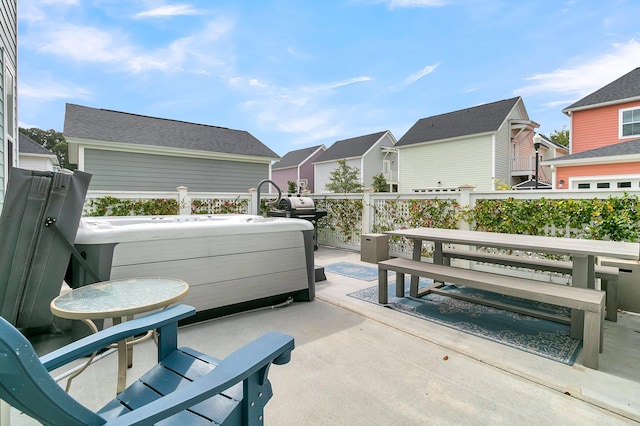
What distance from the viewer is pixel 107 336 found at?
1.17 m

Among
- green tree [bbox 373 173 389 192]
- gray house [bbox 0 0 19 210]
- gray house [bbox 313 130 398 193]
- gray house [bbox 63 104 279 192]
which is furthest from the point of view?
gray house [bbox 313 130 398 193]

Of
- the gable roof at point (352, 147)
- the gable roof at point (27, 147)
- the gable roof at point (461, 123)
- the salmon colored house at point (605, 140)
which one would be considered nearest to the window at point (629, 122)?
the salmon colored house at point (605, 140)

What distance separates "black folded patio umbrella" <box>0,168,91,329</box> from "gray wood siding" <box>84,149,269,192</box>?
6.64 meters

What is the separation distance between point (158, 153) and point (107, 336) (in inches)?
339

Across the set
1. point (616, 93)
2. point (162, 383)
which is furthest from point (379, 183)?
point (162, 383)

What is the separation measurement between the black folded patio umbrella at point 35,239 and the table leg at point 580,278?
3979 mm

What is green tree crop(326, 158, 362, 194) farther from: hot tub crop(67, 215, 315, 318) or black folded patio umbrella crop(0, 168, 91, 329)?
black folded patio umbrella crop(0, 168, 91, 329)

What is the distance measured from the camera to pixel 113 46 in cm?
733

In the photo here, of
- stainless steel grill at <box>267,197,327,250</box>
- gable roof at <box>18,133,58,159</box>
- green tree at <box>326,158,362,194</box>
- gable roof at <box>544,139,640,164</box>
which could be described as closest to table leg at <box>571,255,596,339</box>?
stainless steel grill at <box>267,197,327,250</box>

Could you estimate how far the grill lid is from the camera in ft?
21.2

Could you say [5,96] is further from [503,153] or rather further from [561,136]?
[561,136]

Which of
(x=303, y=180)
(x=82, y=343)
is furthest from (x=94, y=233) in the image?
(x=303, y=180)

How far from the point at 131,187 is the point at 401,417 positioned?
29.1ft

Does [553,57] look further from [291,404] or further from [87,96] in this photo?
[87,96]
